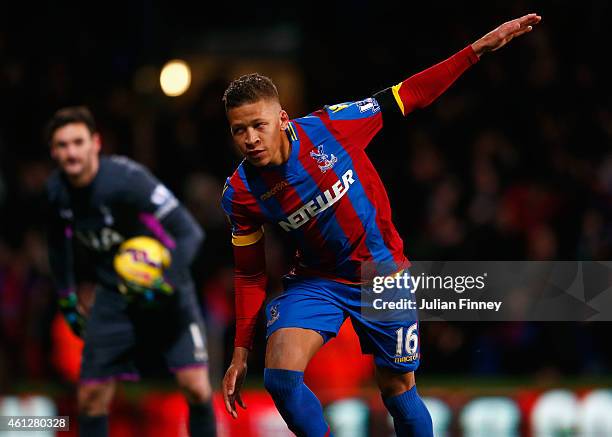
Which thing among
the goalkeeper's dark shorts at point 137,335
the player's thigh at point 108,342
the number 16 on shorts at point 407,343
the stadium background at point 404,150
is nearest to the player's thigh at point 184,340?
the goalkeeper's dark shorts at point 137,335

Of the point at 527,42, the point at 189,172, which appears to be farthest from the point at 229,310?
the point at 527,42

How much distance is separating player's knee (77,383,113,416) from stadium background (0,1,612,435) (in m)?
1.75

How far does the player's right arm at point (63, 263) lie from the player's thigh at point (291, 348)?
2.01 m

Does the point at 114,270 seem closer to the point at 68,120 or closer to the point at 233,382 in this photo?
the point at 68,120

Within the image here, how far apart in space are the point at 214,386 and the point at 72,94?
3.62 metres

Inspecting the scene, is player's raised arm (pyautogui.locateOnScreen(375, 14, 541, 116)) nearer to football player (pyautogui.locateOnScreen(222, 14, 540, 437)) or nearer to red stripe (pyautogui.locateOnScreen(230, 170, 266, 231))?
football player (pyautogui.locateOnScreen(222, 14, 540, 437))

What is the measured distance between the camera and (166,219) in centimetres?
638

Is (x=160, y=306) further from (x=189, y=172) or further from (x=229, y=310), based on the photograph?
(x=189, y=172)

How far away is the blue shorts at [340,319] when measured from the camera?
490cm

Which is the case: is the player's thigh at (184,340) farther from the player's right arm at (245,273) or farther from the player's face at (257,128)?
the player's face at (257,128)

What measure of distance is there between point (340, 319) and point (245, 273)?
46cm

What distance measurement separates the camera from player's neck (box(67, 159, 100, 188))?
631 centimetres

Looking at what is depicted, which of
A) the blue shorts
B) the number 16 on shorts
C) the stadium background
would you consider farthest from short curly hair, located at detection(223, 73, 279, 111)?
the stadium background

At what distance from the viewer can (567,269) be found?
877cm
